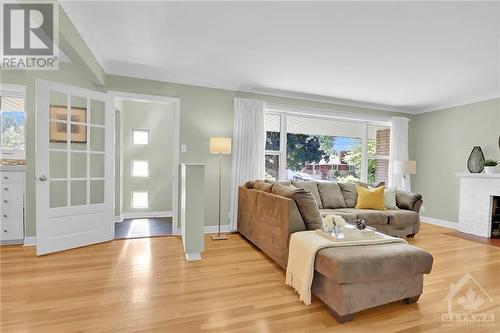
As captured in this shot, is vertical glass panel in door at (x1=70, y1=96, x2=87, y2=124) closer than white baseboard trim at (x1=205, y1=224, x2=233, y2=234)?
Yes

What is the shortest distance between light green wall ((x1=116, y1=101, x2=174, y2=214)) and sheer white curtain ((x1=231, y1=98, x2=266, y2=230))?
1.87 meters

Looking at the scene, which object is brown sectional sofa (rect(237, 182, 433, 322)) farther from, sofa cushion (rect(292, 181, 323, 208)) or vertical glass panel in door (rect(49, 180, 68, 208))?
vertical glass panel in door (rect(49, 180, 68, 208))

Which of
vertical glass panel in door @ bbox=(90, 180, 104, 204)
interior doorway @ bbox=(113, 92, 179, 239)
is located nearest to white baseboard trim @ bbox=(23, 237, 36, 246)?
vertical glass panel in door @ bbox=(90, 180, 104, 204)

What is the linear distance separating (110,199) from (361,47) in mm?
3919

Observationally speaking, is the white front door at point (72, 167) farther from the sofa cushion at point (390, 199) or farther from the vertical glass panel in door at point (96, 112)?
the sofa cushion at point (390, 199)

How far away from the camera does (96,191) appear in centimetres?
360

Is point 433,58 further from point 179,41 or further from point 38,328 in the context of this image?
point 38,328

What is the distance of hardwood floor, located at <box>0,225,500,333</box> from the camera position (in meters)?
1.84

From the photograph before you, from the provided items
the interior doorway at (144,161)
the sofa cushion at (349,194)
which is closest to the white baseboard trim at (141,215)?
the interior doorway at (144,161)

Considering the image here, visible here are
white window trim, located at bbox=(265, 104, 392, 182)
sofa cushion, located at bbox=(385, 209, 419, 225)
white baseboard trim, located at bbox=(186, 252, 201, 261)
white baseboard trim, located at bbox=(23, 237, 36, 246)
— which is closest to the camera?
white baseboard trim, located at bbox=(186, 252, 201, 261)

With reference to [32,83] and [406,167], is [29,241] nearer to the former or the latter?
[32,83]

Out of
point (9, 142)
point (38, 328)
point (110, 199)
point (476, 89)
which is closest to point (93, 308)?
point (38, 328)

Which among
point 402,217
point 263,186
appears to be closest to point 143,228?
point 263,186

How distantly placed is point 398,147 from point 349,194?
7.22ft
